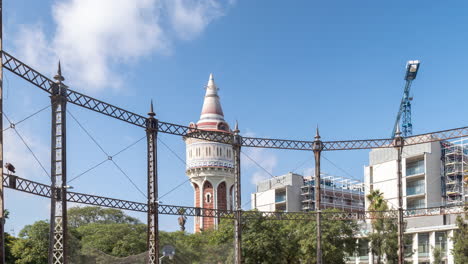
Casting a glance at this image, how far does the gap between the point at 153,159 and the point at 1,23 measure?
11.2 metres

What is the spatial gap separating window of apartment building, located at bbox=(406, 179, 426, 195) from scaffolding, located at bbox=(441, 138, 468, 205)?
3005mm

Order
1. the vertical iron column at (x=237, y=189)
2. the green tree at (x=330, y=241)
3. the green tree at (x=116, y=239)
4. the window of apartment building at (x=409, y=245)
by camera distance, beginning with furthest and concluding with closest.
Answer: the window of apartment building at (x=409, y=245) < the green tree at (x=116, y=239) < the green tree at (x=330, y=241) < the vertical iron column at (x=237, y=189)

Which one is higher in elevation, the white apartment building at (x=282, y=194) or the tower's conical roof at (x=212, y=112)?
the tower's conical roof at (x=212, y=112)

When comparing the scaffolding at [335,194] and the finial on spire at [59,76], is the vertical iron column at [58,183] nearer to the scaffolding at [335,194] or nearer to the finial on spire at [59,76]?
the finial on spire at [59,76]

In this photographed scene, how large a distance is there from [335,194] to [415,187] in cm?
2856

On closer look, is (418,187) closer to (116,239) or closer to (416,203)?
(416,203)

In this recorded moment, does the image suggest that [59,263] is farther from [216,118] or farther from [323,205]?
[323,205]

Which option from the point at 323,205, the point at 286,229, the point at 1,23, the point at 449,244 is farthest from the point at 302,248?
the point at 323,205

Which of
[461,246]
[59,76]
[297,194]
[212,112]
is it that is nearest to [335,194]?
[297,194]

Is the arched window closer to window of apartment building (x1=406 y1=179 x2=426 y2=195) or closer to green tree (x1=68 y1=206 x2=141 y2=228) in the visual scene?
green tree (x1=68 y1=206 x2=141 y2=228)

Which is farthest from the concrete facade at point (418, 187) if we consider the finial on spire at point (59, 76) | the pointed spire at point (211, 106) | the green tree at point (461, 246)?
the finial on spire at point (59, 76)

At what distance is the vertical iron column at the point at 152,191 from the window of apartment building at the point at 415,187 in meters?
41.6

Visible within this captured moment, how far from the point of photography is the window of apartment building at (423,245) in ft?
183

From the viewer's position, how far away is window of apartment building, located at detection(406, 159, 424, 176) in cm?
6419
